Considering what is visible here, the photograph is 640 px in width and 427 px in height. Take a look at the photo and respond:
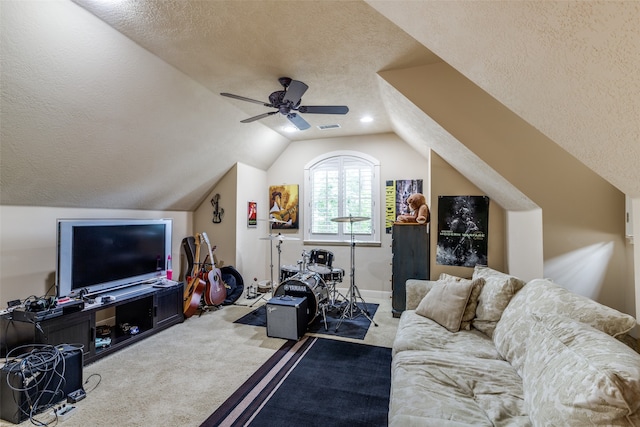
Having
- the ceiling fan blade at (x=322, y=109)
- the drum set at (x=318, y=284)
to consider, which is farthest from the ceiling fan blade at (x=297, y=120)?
the drum set at (x=318, y=284)

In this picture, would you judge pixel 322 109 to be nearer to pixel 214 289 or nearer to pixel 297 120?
pixel 297 120

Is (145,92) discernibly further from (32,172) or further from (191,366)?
(191,366)

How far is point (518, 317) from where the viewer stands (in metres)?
1.96

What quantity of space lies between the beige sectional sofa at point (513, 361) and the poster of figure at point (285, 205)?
129 inches

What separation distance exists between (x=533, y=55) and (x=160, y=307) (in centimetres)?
394

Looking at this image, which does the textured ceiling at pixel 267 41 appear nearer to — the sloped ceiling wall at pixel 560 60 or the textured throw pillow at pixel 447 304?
the sloped ceiling wall at pixel 560 60

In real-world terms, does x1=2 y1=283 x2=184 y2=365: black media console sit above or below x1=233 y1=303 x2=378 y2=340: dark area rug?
above

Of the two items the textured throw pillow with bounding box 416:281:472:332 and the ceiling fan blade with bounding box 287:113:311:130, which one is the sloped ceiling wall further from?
the ceiling fan blade with bounding box 287:113:311:130

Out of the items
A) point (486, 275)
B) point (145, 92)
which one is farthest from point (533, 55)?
point (145, 92)

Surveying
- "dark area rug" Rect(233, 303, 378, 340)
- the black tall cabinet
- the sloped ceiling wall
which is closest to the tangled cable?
"dark area rug" Rect(233, 303, 378, 340)

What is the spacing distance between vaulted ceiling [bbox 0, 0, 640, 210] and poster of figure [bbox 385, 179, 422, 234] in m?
1.13

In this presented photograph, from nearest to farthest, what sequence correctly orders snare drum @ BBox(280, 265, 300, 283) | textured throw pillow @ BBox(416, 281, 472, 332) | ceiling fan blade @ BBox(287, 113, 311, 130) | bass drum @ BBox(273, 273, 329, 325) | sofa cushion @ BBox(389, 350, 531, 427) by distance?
sofa cushion @ BBox(389, 350, 531, 427) → textured throw pillow @ BBox(416, 281, 472, 332) → ceiling fan blade @ BBox(287, 113, 311, 130) → bass drum @ BBox(273, 273, 329, 325) → snare drum @ BBox(280, 265, 300, 283)

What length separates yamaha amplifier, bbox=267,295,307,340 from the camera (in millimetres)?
3195

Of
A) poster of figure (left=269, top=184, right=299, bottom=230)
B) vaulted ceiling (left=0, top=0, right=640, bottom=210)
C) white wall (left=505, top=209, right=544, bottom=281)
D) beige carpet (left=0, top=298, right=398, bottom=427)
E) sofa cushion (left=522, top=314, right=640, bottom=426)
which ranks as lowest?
beige carpet (left=0, top=298, right=398, bottom=427)
